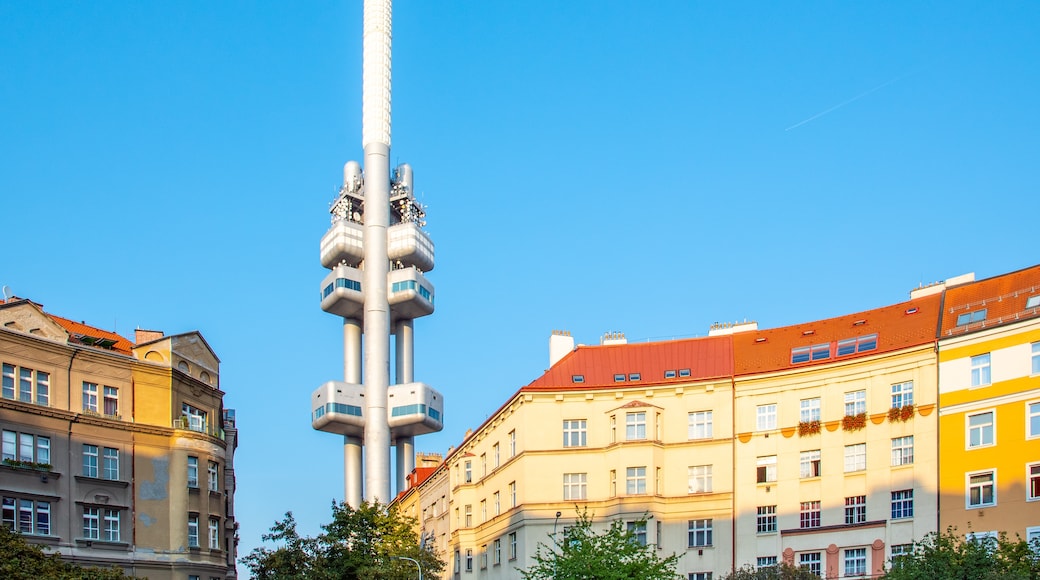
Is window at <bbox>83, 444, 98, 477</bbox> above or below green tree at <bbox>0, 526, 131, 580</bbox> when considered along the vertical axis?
above

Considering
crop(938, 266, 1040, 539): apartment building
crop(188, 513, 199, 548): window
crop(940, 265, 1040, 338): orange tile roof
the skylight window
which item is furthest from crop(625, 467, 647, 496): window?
crop(188, 513, 199, 548): window

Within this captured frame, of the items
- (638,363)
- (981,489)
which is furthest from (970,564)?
(638,363)

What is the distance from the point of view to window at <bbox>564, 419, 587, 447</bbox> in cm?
7431

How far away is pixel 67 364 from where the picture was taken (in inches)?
2808

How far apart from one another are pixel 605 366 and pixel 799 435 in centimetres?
1364

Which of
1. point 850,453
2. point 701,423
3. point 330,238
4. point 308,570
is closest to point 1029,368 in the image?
point 850,453

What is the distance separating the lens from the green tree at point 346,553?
67688mm

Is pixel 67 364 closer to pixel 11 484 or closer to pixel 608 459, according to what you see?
pixel 11 484

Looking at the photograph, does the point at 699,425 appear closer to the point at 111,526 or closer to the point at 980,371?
the point at 980,371

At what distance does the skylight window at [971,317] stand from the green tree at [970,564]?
16.2m

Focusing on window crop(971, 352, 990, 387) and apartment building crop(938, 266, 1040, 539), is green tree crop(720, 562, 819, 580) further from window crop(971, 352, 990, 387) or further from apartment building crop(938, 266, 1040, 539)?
window crop(971, 352, 990, 387)

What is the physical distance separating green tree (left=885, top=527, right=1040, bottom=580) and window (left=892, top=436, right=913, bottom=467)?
1378cm

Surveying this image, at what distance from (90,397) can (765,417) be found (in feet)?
125

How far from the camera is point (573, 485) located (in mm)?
73625
